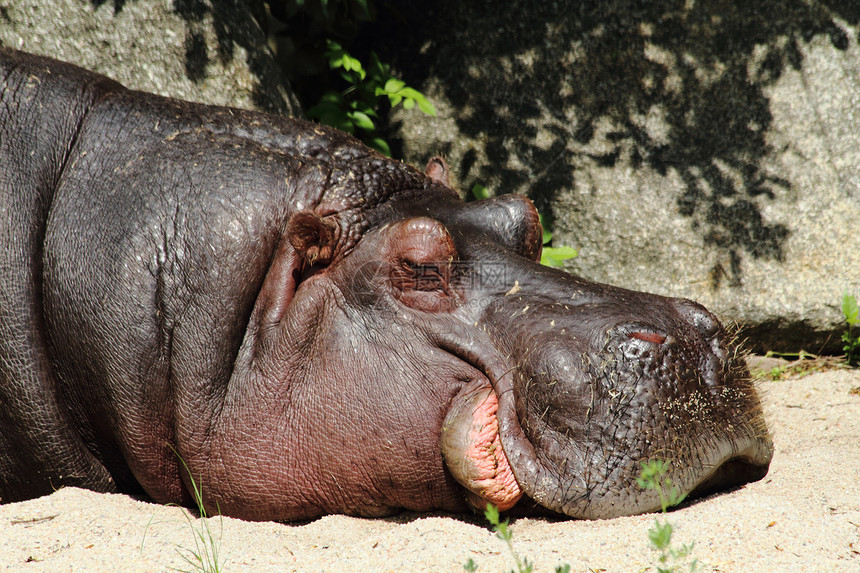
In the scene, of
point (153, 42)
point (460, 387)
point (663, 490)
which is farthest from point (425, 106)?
point (663, 490)

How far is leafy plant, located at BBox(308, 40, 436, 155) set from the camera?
4938 millimetres

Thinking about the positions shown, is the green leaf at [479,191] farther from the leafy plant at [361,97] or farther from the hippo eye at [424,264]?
the hippo eye at [424,264]

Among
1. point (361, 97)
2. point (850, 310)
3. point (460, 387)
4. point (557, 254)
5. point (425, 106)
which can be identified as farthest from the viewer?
point (361, 97)

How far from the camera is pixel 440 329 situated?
2.82 m

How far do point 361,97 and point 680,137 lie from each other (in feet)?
6.57

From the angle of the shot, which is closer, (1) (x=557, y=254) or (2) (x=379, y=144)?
(1) (x=557, y=254)

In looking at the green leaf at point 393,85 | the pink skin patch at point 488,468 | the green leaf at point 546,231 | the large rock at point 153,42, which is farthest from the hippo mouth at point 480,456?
the green leaf at point 393,85

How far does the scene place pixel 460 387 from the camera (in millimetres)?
2738

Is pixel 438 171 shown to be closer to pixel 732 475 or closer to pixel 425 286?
pixel 425 286

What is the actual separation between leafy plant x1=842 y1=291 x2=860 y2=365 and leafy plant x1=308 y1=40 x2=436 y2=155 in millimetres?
2627

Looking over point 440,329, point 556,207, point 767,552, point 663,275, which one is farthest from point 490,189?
point 767,552

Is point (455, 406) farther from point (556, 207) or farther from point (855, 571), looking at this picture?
point (556, 207)

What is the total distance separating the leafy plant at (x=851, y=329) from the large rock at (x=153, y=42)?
3463mm

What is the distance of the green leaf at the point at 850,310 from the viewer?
4.62 meters
